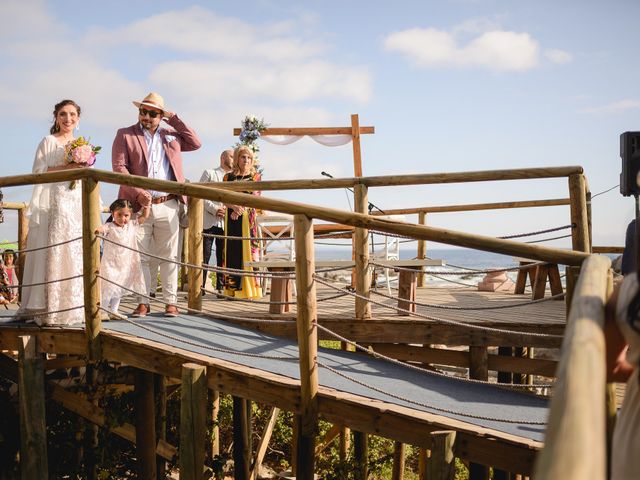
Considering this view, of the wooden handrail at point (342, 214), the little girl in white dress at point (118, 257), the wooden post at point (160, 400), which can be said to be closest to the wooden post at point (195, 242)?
the little girl in white dress at point (118, 257)

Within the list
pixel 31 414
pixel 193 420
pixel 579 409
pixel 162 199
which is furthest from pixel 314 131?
pixel 579 409

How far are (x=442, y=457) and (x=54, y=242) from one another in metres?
3.75

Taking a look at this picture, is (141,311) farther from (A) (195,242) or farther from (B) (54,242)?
(B) (54,242)

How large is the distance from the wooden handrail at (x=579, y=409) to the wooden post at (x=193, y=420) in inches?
128

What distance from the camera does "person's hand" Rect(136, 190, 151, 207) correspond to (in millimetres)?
6266

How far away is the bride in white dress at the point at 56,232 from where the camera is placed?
19.5 feet

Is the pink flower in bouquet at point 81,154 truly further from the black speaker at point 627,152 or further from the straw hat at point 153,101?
the black speaker at point 627,152

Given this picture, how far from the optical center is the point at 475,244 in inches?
139

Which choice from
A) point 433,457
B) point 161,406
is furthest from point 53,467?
point 433,457

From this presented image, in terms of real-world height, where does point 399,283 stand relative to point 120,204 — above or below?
below

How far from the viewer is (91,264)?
18.1ft

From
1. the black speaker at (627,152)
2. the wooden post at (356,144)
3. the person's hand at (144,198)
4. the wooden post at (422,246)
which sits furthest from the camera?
the wooden post at (356,144)

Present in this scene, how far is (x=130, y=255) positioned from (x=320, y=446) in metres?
4.75

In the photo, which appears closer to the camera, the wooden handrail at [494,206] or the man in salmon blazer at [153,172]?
the man in salmon blazer at [153,172]
